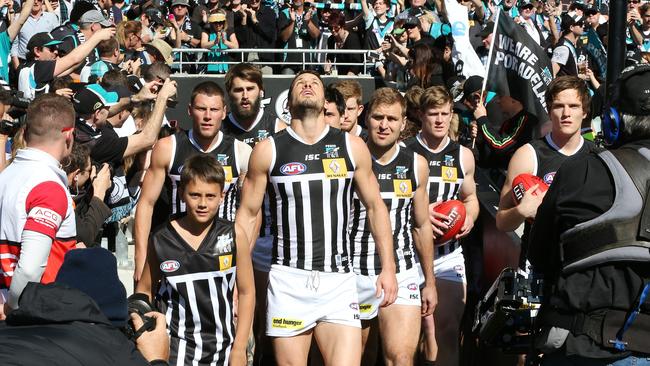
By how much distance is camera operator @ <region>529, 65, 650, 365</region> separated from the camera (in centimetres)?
473

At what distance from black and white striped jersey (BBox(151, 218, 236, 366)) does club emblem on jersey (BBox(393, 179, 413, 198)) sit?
6.44ft

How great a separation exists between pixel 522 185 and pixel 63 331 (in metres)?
4.06

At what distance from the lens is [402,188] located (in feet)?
27.5

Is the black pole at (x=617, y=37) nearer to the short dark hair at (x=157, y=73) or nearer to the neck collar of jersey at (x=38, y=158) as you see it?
the neck collar of jersey at (x=38, y=158)

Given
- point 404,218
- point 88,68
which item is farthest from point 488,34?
point 404,218

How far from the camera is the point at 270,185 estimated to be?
7426mm

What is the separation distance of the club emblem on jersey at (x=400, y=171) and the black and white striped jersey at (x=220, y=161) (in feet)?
3.77

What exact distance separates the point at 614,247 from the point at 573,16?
1282 centimetres

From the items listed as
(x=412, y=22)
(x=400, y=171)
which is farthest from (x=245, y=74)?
(x=412, y=22)

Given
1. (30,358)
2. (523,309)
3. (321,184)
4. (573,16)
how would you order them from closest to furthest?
(30,358)
(523,309)
(321,184)
(573,16)

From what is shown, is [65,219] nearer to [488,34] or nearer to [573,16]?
[488,34]

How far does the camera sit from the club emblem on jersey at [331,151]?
291 inches

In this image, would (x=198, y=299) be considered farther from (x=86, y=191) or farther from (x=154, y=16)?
(x=154, y=16)

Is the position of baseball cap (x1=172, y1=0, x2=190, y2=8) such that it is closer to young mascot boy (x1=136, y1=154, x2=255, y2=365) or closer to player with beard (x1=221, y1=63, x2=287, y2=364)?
player with beard (x1=221, y1=63, x2=287, y2=364)
